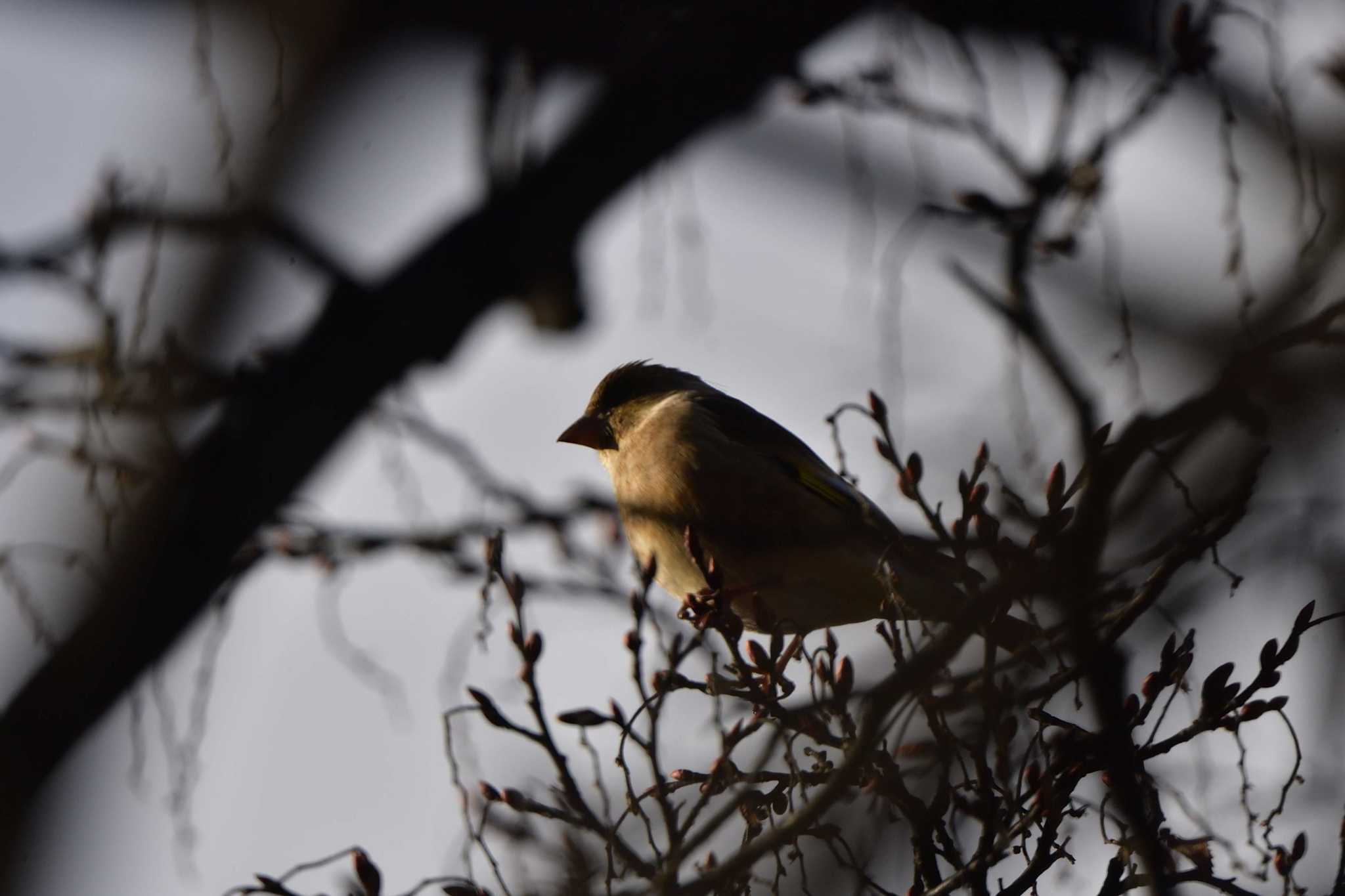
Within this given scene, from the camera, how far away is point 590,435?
5.64m

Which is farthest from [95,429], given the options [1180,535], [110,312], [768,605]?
[1180,535]

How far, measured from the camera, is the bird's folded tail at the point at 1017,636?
270 centimetres

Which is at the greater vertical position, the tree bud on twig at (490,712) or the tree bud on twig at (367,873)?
the tree bud on twig at (490,712)

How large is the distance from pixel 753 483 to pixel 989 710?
8.41 ft

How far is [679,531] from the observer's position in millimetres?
4746

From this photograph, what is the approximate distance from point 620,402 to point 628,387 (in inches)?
3.7

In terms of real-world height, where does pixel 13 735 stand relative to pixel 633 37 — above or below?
below

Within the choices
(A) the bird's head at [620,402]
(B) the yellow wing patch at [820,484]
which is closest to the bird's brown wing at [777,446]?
(B) the yellow wing patch at [820,484]

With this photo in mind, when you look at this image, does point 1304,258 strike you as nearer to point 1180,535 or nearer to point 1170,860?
point 1180,535

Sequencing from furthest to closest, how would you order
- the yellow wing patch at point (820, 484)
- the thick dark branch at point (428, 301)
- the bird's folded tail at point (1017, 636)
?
1. the yellow wing patch at point (820, 484)
2. the thick dark branch at point (428, 301)
3. the bird's folded tail at point (1017, 636)

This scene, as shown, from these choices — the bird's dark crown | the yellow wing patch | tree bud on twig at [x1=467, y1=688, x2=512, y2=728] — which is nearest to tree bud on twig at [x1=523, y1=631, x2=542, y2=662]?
tree bud on twig at [x1=467, y1=688, x2=512, y2=728]

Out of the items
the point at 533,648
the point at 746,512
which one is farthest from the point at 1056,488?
the point at 746,512

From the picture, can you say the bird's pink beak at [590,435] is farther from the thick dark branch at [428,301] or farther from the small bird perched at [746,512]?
the thick dark branch at [428,301]

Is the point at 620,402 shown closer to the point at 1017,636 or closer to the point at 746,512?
the point at 746,512
